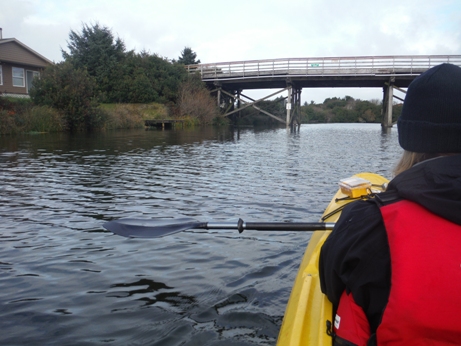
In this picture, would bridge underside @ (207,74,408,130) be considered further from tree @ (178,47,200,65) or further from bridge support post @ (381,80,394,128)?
tree @ (178,47,200,65)

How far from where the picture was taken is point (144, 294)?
344cm

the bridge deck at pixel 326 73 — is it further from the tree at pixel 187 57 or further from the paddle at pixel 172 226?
the paddle at pixel 172 226

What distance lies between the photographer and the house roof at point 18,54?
24.8 metres

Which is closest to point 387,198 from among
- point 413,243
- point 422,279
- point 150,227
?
point 413,243

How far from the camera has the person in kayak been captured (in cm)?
126

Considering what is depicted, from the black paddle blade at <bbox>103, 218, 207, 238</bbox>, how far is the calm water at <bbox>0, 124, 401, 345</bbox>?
401 millimetres

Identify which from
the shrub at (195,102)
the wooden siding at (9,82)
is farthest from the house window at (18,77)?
the shrub at (195,102)

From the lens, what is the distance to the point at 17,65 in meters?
26.2

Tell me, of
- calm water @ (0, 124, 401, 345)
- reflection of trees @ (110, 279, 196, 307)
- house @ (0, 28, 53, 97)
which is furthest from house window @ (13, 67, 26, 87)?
reflection of trees @ (110, 279, 196, 307)

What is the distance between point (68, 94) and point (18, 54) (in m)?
7.44

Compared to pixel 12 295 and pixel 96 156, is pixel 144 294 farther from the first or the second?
pixel 96 156

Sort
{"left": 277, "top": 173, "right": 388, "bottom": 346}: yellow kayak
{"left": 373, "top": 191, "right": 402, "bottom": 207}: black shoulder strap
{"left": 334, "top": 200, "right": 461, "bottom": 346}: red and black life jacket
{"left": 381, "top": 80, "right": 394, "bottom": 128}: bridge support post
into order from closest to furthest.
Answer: {"left": 334, "top": 200, "right": 461, "bottom": 346}: red and black life jacket
{"left": 373, "top": 191, "right": 402, "bottom": 207}: black shoulder strap
{"left": 277, "top": 173, "right": 388, "bottom": 346}: yellow kayak
{"left": 381, "top": 80, "right": 394, "bottom": 128}: bridge support post

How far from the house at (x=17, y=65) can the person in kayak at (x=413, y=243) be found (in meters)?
26.0

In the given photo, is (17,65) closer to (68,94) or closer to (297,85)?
(68,94)
